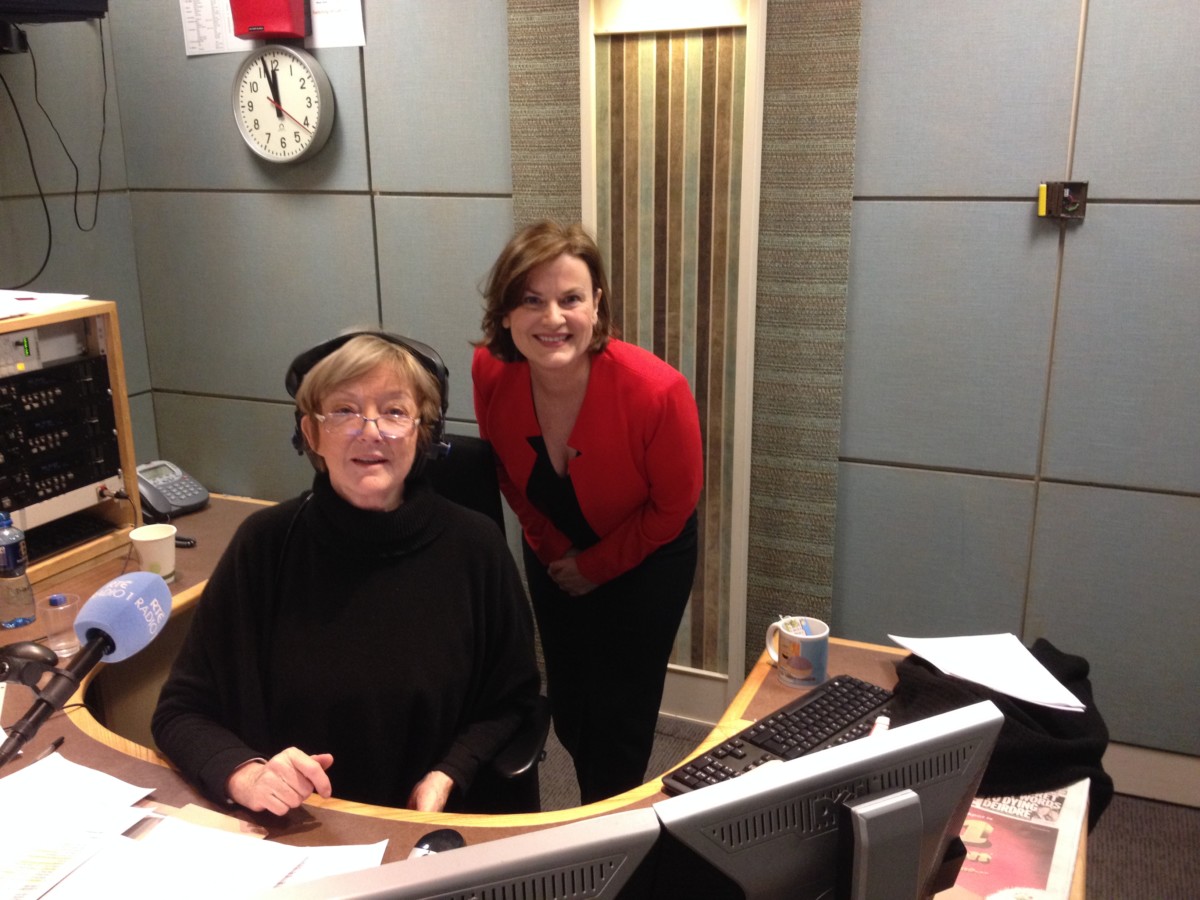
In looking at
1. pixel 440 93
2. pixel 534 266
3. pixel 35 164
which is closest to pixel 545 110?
pixel 440 93

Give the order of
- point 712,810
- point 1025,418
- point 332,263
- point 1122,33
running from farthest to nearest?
point 332,263 < point 1025,418 < point 1122,33 < point 712,810

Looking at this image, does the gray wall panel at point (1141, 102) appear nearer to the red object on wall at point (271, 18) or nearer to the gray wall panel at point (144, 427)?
the red object on wall at point (271, 18)

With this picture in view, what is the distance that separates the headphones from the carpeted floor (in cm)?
130

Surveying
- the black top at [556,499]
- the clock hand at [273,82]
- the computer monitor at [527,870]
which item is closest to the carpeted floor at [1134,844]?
the black top at [556,499]

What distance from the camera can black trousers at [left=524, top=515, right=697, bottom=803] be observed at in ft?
7.07

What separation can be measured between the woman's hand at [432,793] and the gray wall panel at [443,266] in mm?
1643

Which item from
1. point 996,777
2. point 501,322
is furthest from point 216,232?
point 996,777

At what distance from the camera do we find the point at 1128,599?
8.21 feet

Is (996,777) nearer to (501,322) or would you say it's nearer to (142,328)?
(501,322)

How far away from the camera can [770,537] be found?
2.81m

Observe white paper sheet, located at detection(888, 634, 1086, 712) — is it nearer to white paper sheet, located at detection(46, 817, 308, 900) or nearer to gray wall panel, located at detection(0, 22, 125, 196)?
white paper sheet, located at detection(46, 817, 308, 900)

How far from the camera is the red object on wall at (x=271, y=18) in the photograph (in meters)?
2.87

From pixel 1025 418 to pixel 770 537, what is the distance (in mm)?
735

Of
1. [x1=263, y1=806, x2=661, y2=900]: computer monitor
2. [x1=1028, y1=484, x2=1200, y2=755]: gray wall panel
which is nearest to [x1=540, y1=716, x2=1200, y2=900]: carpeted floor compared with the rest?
[x1=1028, y1=484, x2=1200, y2=755]: gray wall panel
